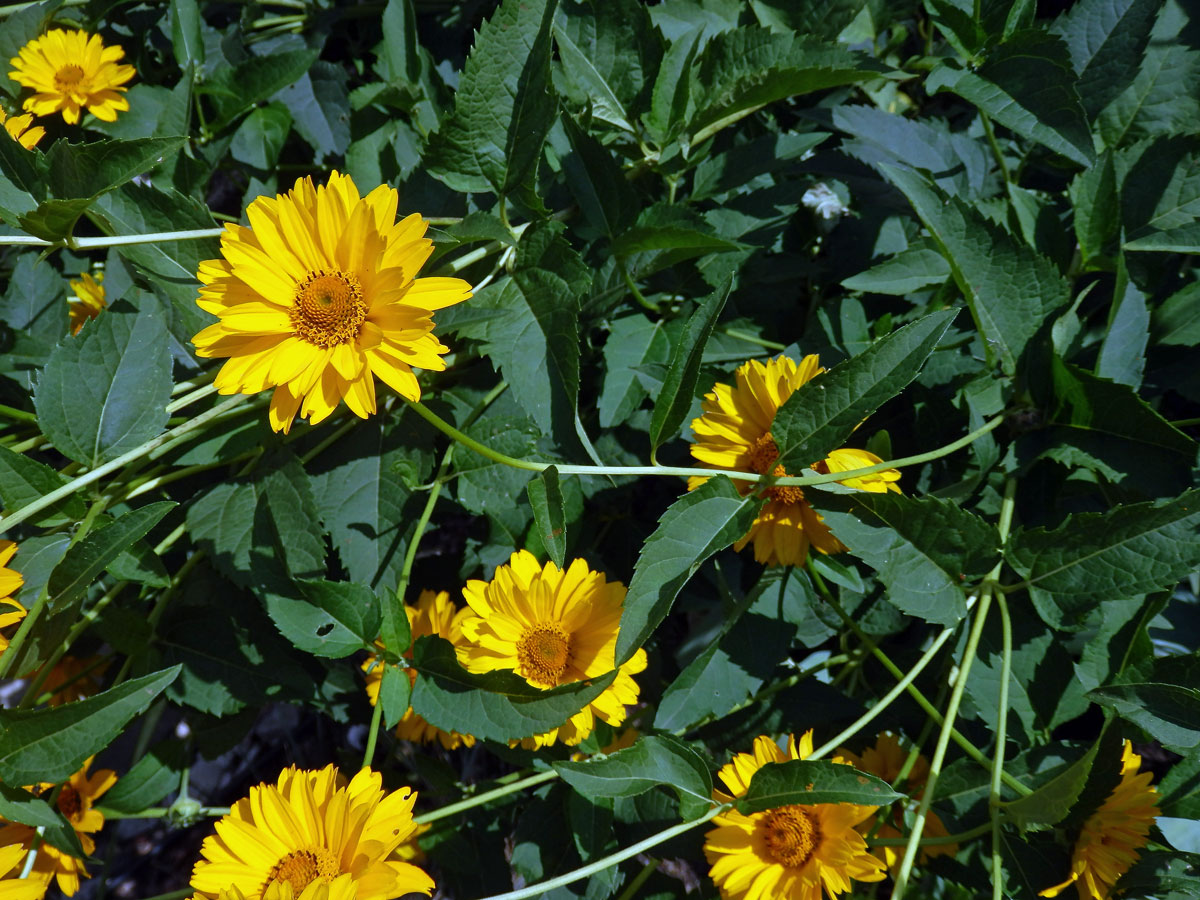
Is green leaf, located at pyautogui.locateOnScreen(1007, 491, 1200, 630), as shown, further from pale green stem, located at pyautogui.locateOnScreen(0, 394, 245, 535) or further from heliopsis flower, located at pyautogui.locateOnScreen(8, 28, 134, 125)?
heliopsis flower, located at pyautogui.locateOnScreen(8, 28, 134, 125)

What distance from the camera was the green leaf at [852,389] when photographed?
1039 mm

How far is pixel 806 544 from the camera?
1216 mm

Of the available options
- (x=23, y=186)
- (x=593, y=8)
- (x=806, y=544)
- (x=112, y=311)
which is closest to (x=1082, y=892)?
(x=806, y=544)

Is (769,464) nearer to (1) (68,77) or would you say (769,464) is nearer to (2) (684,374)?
(2) (684,374)

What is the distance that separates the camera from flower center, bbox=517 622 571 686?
1.28 meters

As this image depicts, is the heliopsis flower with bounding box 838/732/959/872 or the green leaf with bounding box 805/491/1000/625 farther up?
the green leaf with bounding box 805/491/1000/625

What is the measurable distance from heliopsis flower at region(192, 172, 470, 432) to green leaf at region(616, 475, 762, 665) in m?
0.34

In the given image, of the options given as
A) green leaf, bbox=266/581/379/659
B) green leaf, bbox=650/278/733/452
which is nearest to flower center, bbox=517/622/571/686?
green leaf, bbox=266/581/379/659

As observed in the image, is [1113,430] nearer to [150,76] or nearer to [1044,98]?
[1044,98]

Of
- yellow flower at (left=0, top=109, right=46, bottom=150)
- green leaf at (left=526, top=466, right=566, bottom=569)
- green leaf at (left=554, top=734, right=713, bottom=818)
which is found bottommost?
green leaf at (left=554, top=734, right=713, bottom=818)

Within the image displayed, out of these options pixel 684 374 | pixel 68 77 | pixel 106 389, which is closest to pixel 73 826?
pixel 106 389

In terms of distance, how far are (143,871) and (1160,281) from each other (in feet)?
9.04

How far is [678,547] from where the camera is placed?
1063mm

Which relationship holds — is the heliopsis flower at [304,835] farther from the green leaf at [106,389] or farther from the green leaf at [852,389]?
the green leaf at [852,389]
